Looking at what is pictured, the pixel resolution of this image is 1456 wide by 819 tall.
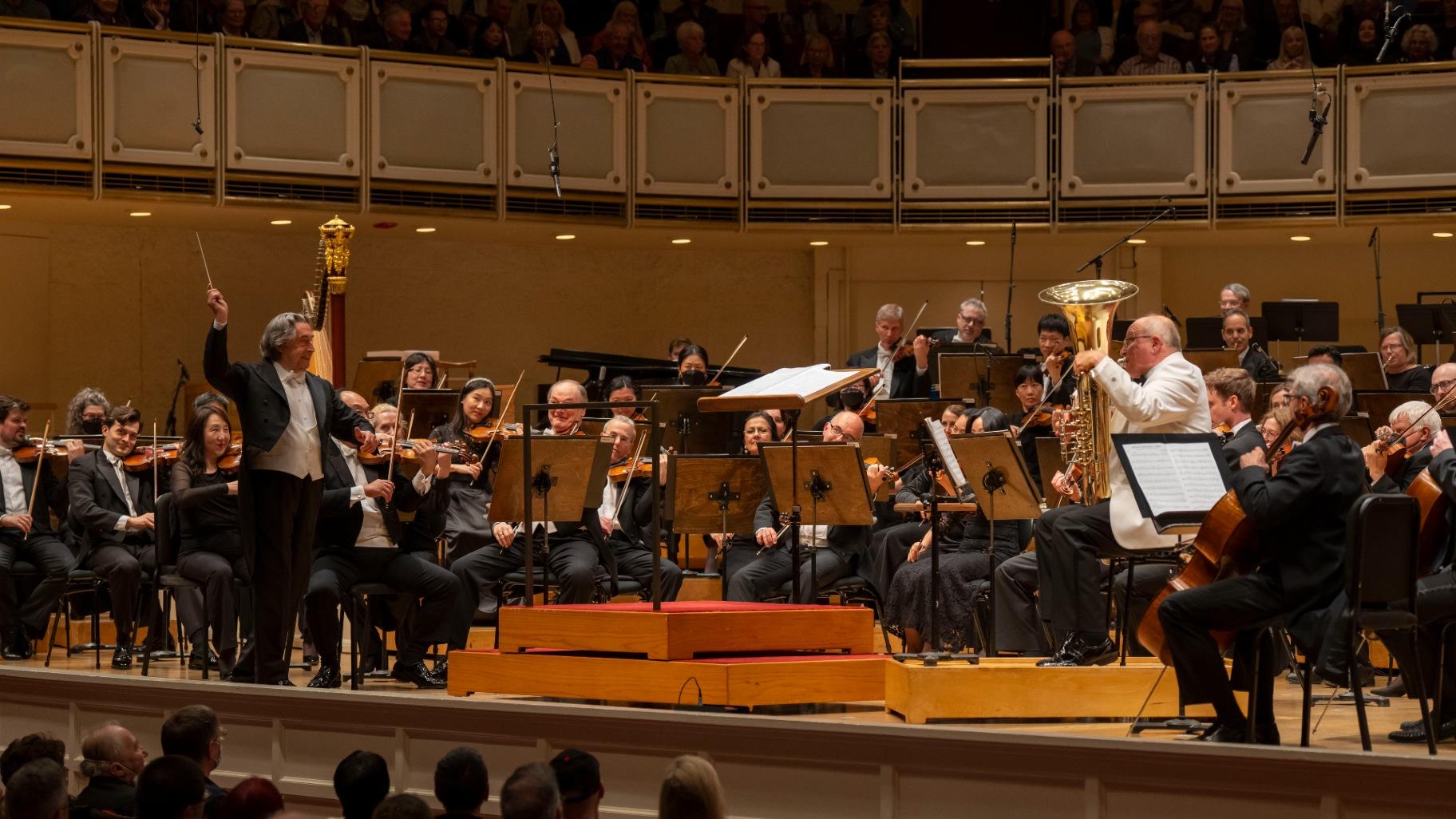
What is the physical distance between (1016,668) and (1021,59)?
7.12 m

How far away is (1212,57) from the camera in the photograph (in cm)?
1141

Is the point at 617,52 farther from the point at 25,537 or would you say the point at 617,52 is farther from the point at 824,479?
the point at 824,479

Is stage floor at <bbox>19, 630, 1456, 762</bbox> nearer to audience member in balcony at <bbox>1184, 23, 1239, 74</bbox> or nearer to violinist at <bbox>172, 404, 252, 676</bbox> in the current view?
violinist at <bbox>172, 404, 252, 676</bbox>

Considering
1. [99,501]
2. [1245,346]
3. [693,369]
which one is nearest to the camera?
[99,501]

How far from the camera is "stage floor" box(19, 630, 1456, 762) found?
4.67 meters

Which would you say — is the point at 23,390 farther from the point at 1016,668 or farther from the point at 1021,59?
the point at 1016,668

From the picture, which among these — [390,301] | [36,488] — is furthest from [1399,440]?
[390,301]

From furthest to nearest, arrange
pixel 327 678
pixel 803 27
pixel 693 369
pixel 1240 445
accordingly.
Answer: pixel 803 27, pixel 693 369, pixel 327 678, pixel 1240 445

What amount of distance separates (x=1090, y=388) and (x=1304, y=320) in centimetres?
430

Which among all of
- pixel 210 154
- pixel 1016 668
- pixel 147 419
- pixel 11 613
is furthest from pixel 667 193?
pixel 1016 668

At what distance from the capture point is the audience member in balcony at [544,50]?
37.0 ft

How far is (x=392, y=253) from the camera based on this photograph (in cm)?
1273

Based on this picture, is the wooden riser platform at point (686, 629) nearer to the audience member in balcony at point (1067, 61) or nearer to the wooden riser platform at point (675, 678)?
the wooden riser platform at point (675, 678)

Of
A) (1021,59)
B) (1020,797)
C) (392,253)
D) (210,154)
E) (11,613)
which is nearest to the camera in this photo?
(1020,797)
